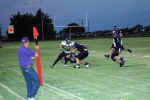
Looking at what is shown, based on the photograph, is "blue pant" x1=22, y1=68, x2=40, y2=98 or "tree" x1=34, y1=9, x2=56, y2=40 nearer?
"blue pant" x1=22, y1=68, x2=40, y2=98

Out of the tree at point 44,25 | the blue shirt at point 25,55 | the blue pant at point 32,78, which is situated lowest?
the tree at point 44,25

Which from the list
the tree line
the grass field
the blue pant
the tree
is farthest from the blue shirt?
the tree line

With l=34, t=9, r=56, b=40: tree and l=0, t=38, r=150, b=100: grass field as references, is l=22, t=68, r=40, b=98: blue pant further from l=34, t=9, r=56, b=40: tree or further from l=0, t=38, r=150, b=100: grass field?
l=34, t=9, r=56, b=40: tree

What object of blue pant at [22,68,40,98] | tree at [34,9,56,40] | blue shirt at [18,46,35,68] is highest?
blue shirt at [18,46,35,68]

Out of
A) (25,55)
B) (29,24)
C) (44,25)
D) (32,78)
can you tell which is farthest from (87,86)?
(29,24)

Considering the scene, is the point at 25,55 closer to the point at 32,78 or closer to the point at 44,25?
the point at 32,78

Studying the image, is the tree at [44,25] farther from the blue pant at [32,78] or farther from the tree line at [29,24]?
the blue pant at [32,78]

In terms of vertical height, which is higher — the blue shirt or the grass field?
the blue shirt

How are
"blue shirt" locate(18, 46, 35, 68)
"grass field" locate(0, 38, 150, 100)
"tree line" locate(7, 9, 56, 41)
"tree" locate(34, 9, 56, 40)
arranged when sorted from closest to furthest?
1. "blue shirt" locate(18, 46, 35, 68)
2. "grass field" locate(0, 38, 150, 100)
3. "tree" locate(34, 9, 56, 40)
4. "tree line" locate(7, 9, 56, 41)

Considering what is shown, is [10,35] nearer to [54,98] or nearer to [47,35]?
[47,35]

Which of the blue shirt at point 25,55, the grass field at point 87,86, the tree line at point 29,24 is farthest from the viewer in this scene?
the tree line at point 29,24

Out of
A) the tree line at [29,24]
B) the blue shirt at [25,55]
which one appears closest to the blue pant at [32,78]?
the blue shirt at [25,55]

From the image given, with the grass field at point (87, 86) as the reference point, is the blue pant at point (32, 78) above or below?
above

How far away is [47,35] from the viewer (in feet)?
305
